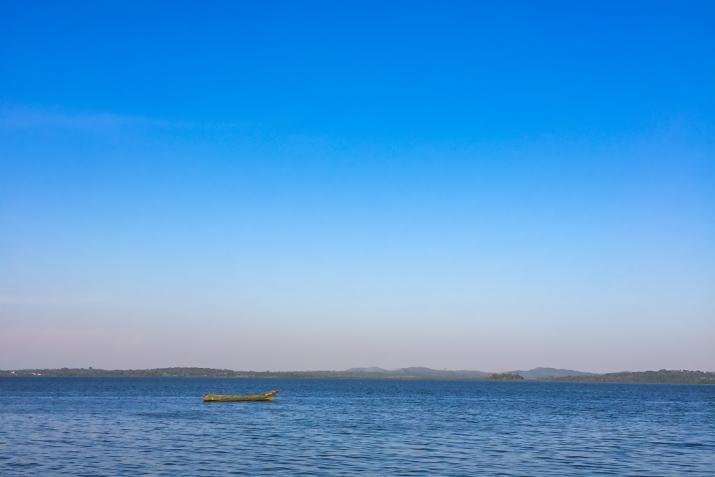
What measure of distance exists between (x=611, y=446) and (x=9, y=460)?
121 ft

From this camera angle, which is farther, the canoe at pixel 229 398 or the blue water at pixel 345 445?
the canoe at pixel 229 398

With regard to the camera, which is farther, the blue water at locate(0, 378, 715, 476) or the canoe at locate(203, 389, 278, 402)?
the canoe at locate(203, 389, 278, 402)

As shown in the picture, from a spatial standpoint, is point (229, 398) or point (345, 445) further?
point (229, 398)

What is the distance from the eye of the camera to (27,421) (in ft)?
207

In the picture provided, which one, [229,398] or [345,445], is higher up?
[229,398]

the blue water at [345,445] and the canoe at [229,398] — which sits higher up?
the canoe at [229,398]

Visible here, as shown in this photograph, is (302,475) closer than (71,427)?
Yes

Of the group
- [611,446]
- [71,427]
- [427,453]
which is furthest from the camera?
[71,427]

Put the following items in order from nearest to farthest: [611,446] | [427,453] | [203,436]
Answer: [427,453] → [611,446] → [203,436]

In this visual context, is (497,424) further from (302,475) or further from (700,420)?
(302,475)

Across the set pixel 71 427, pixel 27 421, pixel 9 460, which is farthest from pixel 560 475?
pixel 27 421

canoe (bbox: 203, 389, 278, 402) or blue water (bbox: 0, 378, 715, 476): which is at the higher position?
canoe (bbox: 203, 389, 278, 402)

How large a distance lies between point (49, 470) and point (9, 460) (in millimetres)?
4587

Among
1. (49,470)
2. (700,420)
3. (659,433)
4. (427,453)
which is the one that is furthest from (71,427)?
(700,420)
